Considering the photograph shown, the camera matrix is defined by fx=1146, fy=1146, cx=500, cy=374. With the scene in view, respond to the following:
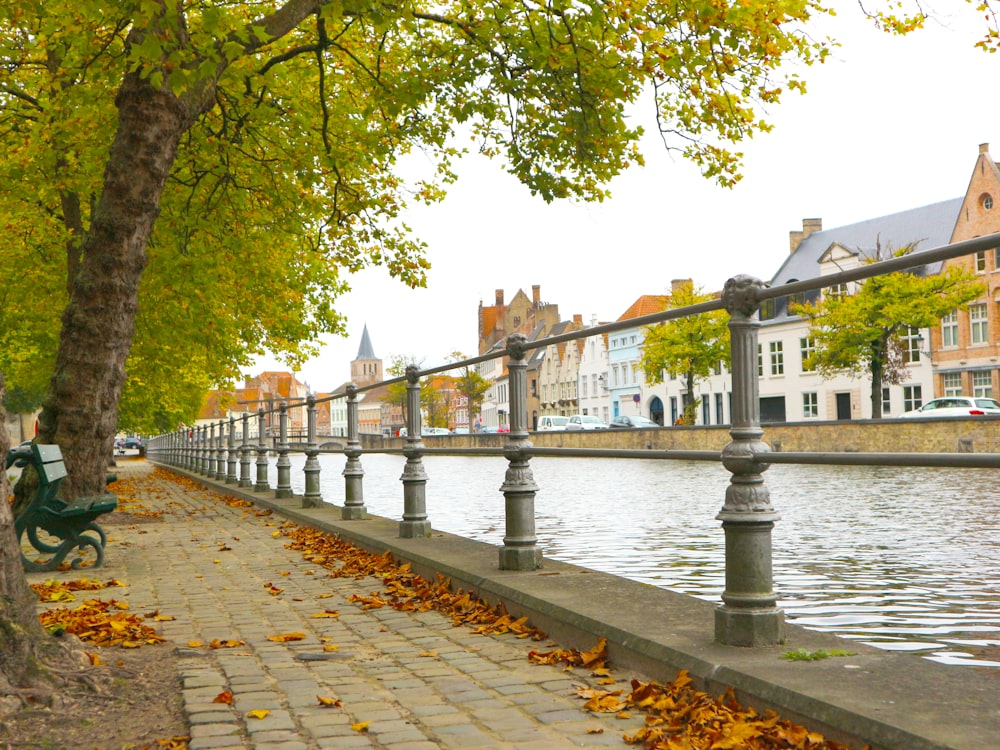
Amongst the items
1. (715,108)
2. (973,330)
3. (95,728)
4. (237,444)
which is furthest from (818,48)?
(237,444)

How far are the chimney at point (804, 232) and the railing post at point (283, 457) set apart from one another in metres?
58.1

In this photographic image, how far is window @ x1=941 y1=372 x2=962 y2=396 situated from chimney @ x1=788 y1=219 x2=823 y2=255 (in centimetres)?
6628

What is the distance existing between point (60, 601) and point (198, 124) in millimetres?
9289

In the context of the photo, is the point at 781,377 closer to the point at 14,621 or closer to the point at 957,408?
the point at 957,408

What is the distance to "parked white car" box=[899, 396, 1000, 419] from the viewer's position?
10.7 ft

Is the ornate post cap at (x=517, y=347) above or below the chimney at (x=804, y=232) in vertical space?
below

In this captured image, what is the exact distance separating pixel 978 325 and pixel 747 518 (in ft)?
3.19

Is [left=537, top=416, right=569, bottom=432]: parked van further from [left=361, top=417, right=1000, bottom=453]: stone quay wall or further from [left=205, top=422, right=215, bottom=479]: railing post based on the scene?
[left=205, top=422, right=215, bottom=479]: railing post

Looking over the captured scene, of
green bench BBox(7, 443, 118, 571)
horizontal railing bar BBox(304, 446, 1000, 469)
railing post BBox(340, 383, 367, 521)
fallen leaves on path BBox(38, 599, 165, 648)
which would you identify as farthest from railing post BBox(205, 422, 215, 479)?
horizontal railing bar BBox(304, 446, 1000, 469)

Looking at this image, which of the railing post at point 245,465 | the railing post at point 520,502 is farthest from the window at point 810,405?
the railing post at point 245,465

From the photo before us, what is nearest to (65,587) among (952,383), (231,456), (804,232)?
(952,383)

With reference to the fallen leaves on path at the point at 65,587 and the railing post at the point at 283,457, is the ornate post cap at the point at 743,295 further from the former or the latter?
the railing post at the point at 283,457

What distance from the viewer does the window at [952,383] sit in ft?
11.8

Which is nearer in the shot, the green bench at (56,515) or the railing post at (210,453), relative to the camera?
the green bench at (56,515)
